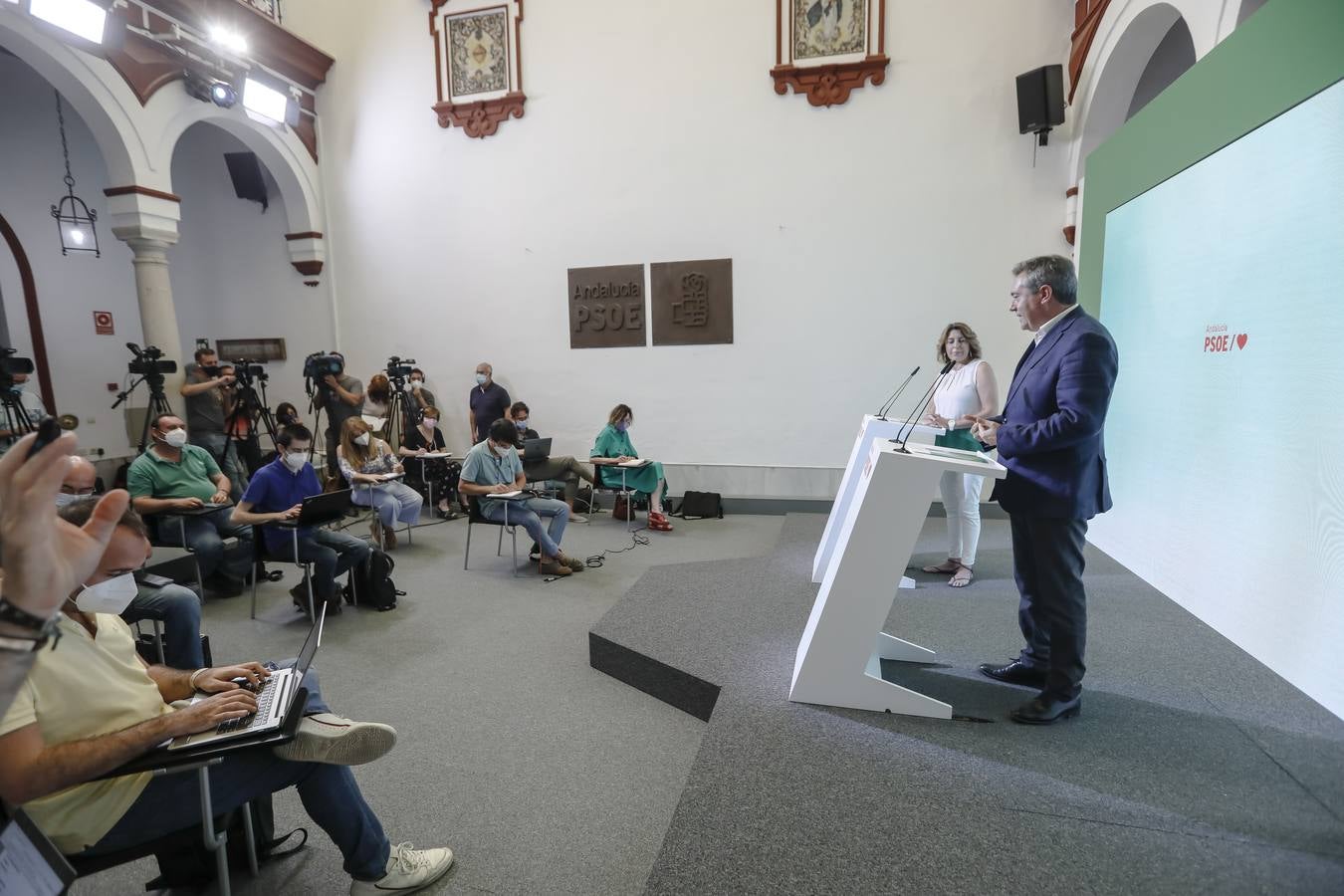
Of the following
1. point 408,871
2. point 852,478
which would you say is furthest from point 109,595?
point 852,478

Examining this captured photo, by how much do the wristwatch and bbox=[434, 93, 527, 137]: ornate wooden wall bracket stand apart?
6.77m

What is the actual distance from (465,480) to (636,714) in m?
2.43

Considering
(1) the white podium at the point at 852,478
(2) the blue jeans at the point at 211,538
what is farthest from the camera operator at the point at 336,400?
(1) the white podium at the point at 852,478

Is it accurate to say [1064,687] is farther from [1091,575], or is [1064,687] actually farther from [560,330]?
[560,330]

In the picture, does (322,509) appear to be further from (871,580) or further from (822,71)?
(822,71)

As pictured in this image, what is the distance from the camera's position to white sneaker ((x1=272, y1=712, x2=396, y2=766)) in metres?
1.51

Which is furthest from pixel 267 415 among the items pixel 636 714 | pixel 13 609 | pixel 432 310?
pixel 13 609

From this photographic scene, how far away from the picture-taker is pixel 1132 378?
3.66 meters

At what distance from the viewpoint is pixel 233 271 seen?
7.55 meters

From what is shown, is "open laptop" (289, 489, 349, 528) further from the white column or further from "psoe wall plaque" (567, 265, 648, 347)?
"psoe wall plaque" (567, 265, 648, 347)

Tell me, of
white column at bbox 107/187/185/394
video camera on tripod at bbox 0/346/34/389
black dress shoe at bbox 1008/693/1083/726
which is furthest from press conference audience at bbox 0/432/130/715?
white column at bbox 107/187/185/394

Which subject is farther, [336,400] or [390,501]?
[336,400]

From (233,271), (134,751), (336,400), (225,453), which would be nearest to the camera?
(134,751)

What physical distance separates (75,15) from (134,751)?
592 cm
